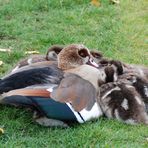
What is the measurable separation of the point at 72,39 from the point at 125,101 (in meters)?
2.37

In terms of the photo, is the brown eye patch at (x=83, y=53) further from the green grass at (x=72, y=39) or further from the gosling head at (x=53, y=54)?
the green grass at (x=72, y=39)

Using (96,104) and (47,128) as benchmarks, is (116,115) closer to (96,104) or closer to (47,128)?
(96,104)

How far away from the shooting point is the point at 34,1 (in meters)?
8.45

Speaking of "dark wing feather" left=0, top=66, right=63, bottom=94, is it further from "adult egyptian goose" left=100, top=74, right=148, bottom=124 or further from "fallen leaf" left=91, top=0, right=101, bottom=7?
"fallen leaf" left=91, top=0, right=101, bottom=7

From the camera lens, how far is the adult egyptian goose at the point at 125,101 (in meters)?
5.06

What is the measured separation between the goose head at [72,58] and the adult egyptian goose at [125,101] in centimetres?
33

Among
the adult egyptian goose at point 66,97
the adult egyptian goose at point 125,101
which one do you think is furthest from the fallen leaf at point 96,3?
the adult egyptian goose at point 125,101

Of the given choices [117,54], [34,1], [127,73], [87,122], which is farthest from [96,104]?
[34,1]

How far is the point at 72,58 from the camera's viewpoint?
5.34 m

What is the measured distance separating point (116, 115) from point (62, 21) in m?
3.02

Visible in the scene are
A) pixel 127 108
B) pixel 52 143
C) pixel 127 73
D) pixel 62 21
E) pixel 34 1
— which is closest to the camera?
→ pixel 52 143

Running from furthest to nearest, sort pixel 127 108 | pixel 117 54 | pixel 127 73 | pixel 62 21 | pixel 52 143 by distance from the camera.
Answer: pixel 62 21, pixel 117 54, pixel 127 73, pixel 127 108, pixel 52 143

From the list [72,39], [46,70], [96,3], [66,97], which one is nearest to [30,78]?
[46,70]

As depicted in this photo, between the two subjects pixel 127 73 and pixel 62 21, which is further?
pixel 62 21
